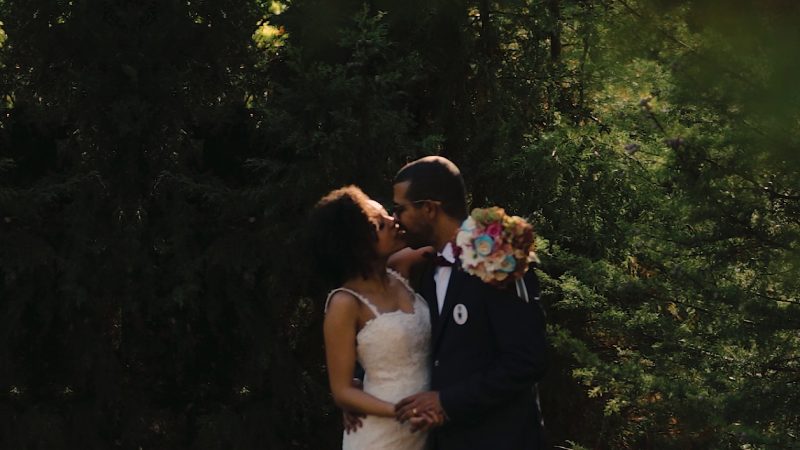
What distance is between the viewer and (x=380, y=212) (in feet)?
11.7

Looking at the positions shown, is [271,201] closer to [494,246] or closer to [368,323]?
[368,323]

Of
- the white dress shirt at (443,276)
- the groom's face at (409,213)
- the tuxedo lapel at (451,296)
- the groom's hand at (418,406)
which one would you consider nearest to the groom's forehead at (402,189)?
the groom's face at (409,213)

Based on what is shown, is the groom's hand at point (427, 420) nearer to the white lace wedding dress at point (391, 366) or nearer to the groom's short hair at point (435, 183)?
the white lace wedding dress at point (391, 366)

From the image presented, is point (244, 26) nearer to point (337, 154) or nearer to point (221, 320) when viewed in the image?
point (337, 154)

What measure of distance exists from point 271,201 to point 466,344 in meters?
2.86

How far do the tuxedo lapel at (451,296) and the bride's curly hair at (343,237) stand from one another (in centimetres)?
34

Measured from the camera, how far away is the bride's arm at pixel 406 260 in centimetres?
382

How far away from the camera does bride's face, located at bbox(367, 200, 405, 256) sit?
138 inches

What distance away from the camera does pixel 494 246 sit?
3.10m

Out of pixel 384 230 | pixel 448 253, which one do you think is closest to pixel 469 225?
pixel 448 253

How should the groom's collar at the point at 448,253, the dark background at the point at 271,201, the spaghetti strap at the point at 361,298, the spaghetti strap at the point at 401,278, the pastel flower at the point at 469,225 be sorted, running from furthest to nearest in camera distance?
the dark background at the point at 271,201 < the spaghetti strap at the point at 401,278 < the spaghetti strap at the point at 361,298 < the groom's collar at the point at 448,253 < the pastel flower at the point at 469,225

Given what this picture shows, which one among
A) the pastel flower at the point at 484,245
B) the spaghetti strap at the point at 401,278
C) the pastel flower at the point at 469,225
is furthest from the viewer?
the spaghetti strap at the point at 401,278

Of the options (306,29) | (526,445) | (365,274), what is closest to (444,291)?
(365,274)

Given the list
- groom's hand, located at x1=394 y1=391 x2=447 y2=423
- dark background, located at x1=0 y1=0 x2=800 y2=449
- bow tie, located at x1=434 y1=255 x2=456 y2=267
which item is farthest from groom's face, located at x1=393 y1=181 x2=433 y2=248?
dark background, located at x1=0 y1=0 x2=800 y2=449
